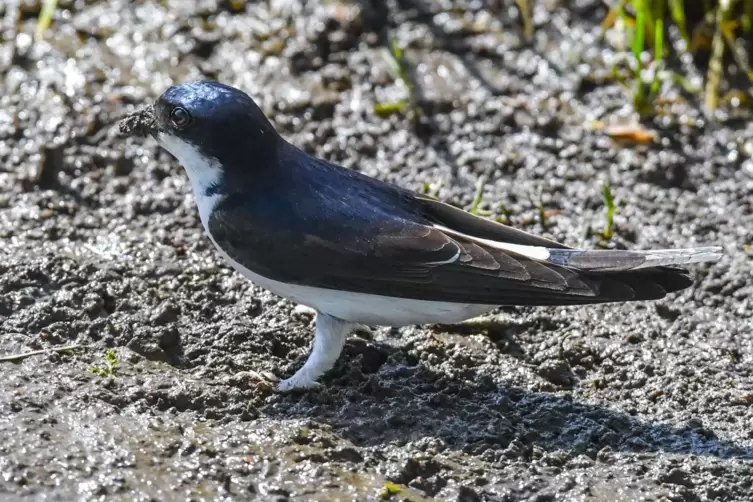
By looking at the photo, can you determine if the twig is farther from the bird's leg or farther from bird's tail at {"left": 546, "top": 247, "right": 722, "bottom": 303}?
bird's tail at {"left": 546, "top": 247, "right": 722, "bottom": 303}

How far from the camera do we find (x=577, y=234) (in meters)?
5.31

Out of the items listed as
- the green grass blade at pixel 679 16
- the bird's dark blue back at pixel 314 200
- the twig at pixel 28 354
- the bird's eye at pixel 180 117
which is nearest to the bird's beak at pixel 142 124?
the bird's eye at pixel 180 117

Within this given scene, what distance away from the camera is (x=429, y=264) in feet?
13.2

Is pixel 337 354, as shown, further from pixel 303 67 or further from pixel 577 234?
pixel 303 67

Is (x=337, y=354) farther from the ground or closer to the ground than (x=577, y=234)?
closer to the ground

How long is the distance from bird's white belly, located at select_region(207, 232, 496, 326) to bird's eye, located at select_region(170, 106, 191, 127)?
0.54m

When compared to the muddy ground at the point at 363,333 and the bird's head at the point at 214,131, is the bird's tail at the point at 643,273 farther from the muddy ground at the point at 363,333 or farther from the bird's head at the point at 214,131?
the bird's head at the point at 214,131

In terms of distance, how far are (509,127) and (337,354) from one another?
228 centimetres

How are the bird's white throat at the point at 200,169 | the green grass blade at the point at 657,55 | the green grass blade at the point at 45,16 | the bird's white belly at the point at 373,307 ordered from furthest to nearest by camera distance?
1. the green grass blade at the point at 45,16
2. the green grass blade at the point at 657,55
3. the bird's white throat at the point at 200,169
4. the bird's white belly at the point at 373,307

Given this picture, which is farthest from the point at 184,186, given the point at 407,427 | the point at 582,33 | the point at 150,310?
the point at 582,33

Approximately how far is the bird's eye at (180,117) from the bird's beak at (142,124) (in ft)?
0.51

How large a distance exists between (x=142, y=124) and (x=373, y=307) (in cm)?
121

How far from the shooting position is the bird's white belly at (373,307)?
4102 mm

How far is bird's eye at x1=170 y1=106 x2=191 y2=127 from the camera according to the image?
4.17 metres
